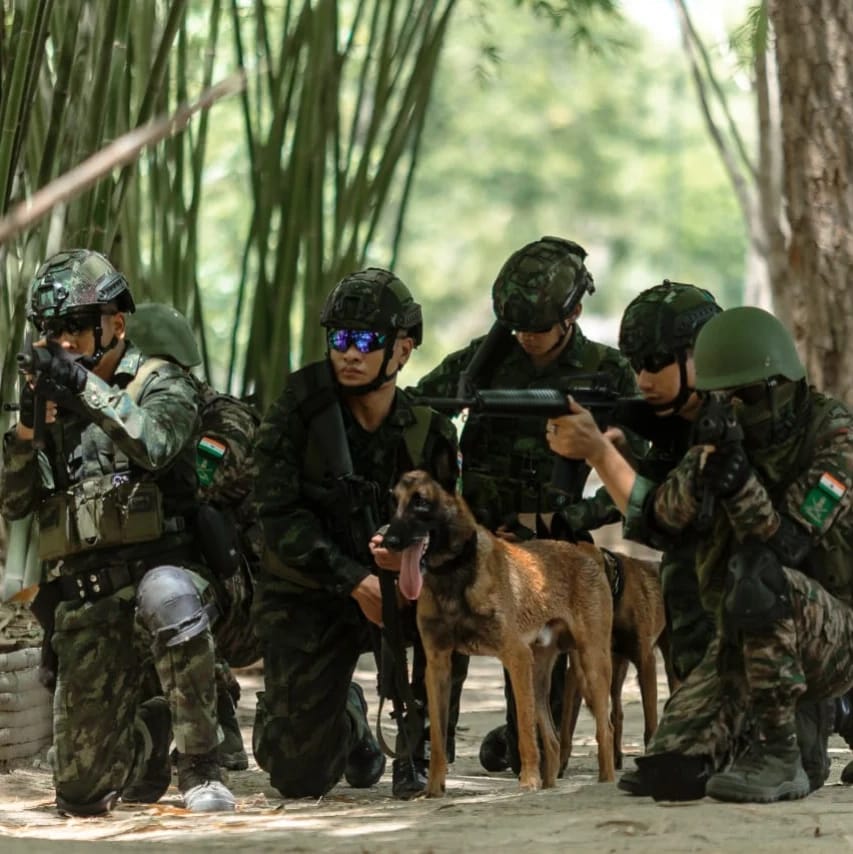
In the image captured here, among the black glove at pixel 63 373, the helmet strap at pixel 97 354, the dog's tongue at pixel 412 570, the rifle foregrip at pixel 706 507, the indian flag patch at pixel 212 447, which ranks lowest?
the dog's tongue at pixel 412 570

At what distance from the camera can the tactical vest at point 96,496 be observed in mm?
5309

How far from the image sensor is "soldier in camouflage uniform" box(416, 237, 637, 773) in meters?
5.96

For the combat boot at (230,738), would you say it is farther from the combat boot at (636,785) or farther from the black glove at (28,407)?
the combat boot at (636,785)

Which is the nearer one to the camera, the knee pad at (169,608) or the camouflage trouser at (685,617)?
the knee pad at (169,608)

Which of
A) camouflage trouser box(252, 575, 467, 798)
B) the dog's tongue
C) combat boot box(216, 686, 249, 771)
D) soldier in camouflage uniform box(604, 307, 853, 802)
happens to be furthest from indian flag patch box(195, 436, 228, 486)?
soldier in camouflage uniform box(604, 307, 853, 802)

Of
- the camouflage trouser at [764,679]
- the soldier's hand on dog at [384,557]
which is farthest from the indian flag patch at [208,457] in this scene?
the camouflage trouser at [764,679]

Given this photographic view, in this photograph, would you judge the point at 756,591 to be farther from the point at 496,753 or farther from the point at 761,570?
the point at 496,753

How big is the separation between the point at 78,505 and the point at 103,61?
58.9 inches

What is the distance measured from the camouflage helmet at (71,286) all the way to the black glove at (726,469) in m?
1.76

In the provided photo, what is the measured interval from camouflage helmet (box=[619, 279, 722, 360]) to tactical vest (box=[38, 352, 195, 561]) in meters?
1.36

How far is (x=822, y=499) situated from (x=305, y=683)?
68.4 inches

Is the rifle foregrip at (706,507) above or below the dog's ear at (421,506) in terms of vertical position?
below

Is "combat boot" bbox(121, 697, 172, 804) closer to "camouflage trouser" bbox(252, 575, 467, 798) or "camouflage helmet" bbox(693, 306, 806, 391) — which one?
"camouflage trouser" bbox(252, 575, 467, 798)

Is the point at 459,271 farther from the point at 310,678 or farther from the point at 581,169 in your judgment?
the point at 310,678
